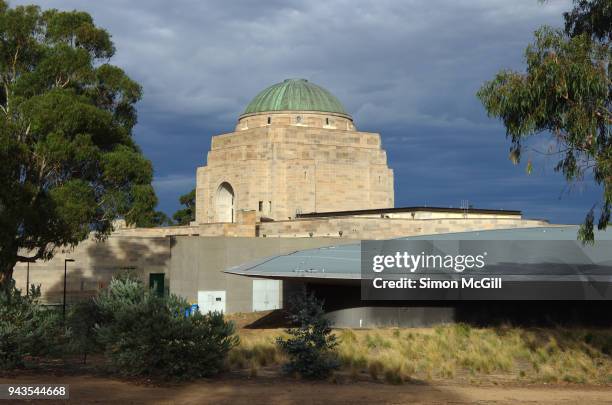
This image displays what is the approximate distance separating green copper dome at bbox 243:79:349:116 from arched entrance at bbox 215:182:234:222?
788 centimetres

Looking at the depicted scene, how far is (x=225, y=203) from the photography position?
8250 centimetres

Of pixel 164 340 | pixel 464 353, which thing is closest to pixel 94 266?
pixel 464 353

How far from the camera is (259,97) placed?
277 ft

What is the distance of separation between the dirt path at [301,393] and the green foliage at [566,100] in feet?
17.0

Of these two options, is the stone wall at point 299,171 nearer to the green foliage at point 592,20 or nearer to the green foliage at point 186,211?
the green foliage at point 186,211

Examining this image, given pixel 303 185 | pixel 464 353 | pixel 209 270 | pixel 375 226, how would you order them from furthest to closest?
pixel 303 185 → pixel 375 226 → pixel 209 270 → pixel 464 353

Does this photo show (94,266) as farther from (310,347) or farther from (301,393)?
(301,393)

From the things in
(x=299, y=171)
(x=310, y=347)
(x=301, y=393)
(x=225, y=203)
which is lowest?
(x=301, y=393)

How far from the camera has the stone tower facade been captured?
252ft

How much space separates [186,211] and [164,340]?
A: 88.5m

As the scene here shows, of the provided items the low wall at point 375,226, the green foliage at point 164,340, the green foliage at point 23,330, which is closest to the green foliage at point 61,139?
the green foliage at point 23,330

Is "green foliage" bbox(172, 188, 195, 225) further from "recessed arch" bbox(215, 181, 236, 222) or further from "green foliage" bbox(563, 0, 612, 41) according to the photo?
"green foliage" bbox(563, 0, 612, 41)

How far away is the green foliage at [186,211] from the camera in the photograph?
105850 millimetres

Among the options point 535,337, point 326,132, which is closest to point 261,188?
point 326,132
